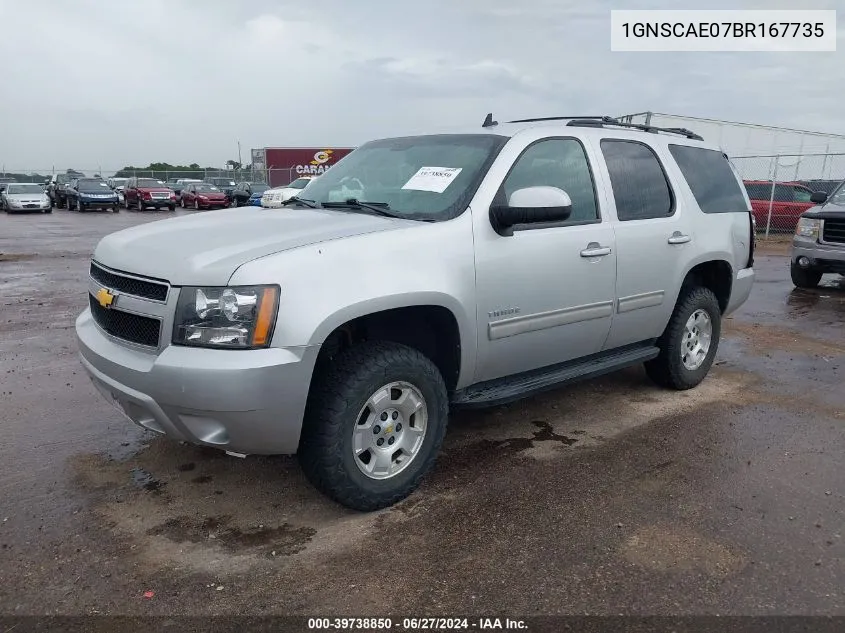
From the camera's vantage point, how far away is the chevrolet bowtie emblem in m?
3.21

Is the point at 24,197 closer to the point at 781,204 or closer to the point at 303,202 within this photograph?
the point at 781,204

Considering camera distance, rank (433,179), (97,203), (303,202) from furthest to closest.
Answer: (97,203) < (303,202) < (433,179)

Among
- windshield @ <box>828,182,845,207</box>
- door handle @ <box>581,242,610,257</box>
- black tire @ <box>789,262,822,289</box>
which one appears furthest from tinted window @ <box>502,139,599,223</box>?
windshield @ <box>828,182,845,207</box>

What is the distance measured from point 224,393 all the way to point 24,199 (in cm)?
3112

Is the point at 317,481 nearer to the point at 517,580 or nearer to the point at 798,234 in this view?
the point at 517,580

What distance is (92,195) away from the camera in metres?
30.3

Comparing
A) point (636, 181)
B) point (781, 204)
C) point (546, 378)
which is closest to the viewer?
point (546, 378)

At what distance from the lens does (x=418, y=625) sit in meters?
2.52

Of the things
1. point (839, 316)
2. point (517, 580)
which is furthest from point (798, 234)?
point (517, 580)

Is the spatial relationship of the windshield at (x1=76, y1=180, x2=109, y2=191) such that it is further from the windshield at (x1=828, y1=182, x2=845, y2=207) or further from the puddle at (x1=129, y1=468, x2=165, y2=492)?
the puddle at (x1=129, y1=468, x2=165, y2=492)

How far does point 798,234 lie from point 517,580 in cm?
938

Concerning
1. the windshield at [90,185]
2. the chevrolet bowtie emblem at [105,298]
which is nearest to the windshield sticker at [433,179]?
the chevrolet bowtie emblem at [105,298]

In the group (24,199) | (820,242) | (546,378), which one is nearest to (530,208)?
(546,378)

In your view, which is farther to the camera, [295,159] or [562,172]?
[295,159]
